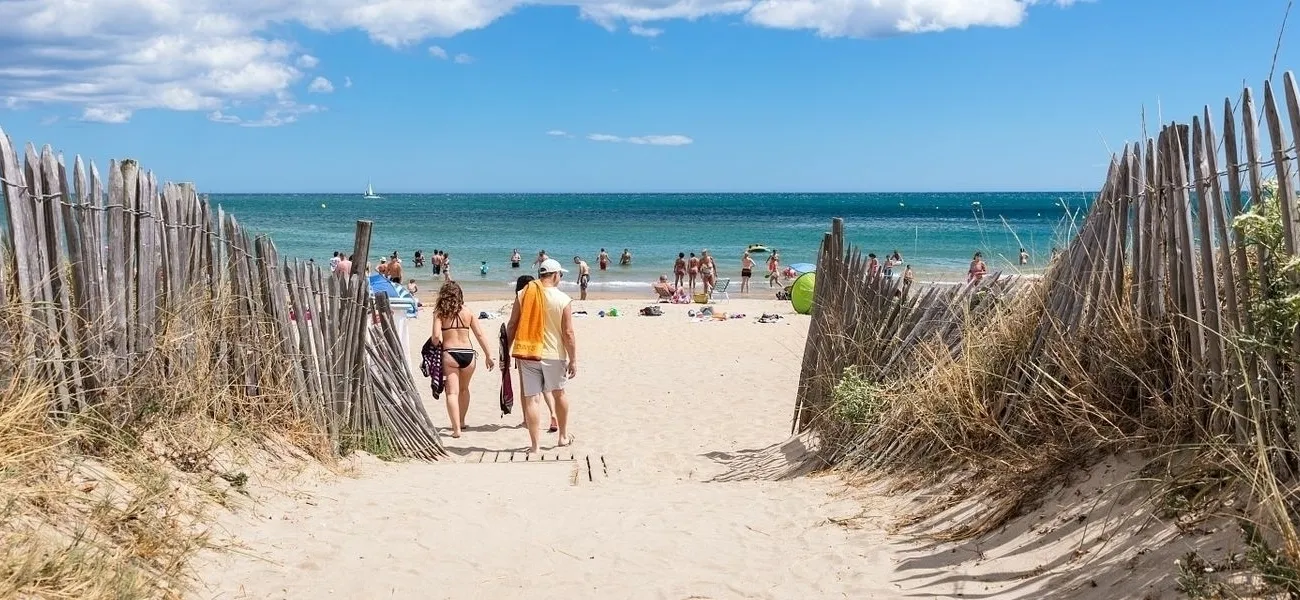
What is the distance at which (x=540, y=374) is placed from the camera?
298 inches

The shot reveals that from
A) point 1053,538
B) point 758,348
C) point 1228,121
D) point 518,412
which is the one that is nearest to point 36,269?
point 1053,538

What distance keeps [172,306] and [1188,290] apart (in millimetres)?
4438

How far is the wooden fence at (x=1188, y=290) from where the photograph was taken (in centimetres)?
340

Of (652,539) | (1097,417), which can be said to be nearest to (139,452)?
(652,539)

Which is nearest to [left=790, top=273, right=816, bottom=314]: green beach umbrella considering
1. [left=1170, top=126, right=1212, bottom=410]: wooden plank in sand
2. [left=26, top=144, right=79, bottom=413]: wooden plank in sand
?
[left=1170, top=126, right=1212, bottom=410]: wooden plank in sand

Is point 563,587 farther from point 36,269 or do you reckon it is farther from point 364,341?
point 364,341

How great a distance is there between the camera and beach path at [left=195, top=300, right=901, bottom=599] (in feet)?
13.8

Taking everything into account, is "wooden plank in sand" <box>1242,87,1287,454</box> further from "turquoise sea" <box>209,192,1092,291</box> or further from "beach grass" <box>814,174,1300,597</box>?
"turquoise sea" <box>209,192,1092,291</box>

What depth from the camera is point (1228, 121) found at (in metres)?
3.69

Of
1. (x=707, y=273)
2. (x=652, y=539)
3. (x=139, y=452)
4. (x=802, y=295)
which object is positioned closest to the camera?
(x=139, y=452)

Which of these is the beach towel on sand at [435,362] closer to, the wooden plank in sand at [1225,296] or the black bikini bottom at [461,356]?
the black bikini bottom at [461,356]

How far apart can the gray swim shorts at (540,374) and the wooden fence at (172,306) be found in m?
0.82

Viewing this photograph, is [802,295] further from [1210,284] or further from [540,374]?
[1210,284]

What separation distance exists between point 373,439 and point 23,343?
2890 millimetres
